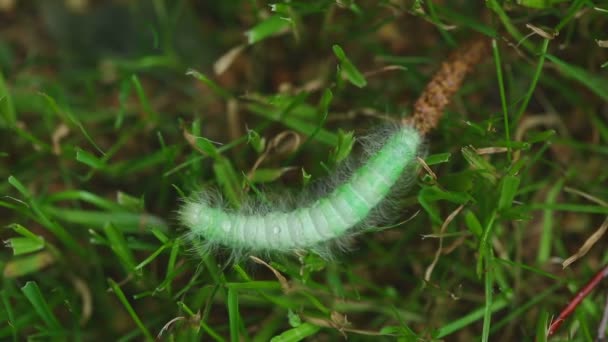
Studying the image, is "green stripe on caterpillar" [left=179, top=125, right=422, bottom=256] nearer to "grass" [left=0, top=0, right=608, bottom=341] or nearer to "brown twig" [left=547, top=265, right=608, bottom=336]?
"grass" [left=0, top=0, right=608, bottom=341]

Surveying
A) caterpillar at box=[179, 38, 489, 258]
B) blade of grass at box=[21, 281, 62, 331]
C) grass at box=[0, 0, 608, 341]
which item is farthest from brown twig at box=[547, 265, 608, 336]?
blade of grass at box=[21, 281, 62, 331]

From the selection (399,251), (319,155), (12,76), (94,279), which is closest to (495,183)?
(399,251)

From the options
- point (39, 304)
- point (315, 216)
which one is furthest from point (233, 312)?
point (39, 304)

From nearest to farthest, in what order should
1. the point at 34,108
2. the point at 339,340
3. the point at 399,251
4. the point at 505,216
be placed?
the point at 505,216, the point at 339,340, the point at 399,251, the point at 34,108

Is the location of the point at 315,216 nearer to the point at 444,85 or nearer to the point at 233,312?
the point at 233,312

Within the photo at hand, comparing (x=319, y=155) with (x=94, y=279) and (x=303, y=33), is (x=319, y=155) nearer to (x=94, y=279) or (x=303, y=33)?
(x=303, y=33)

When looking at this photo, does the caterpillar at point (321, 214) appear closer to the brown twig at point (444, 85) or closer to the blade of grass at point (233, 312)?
the brown twig at point (444, 85)

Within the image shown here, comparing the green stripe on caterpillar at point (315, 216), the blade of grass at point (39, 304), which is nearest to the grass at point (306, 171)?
the blade of grass at point (39, 304)
